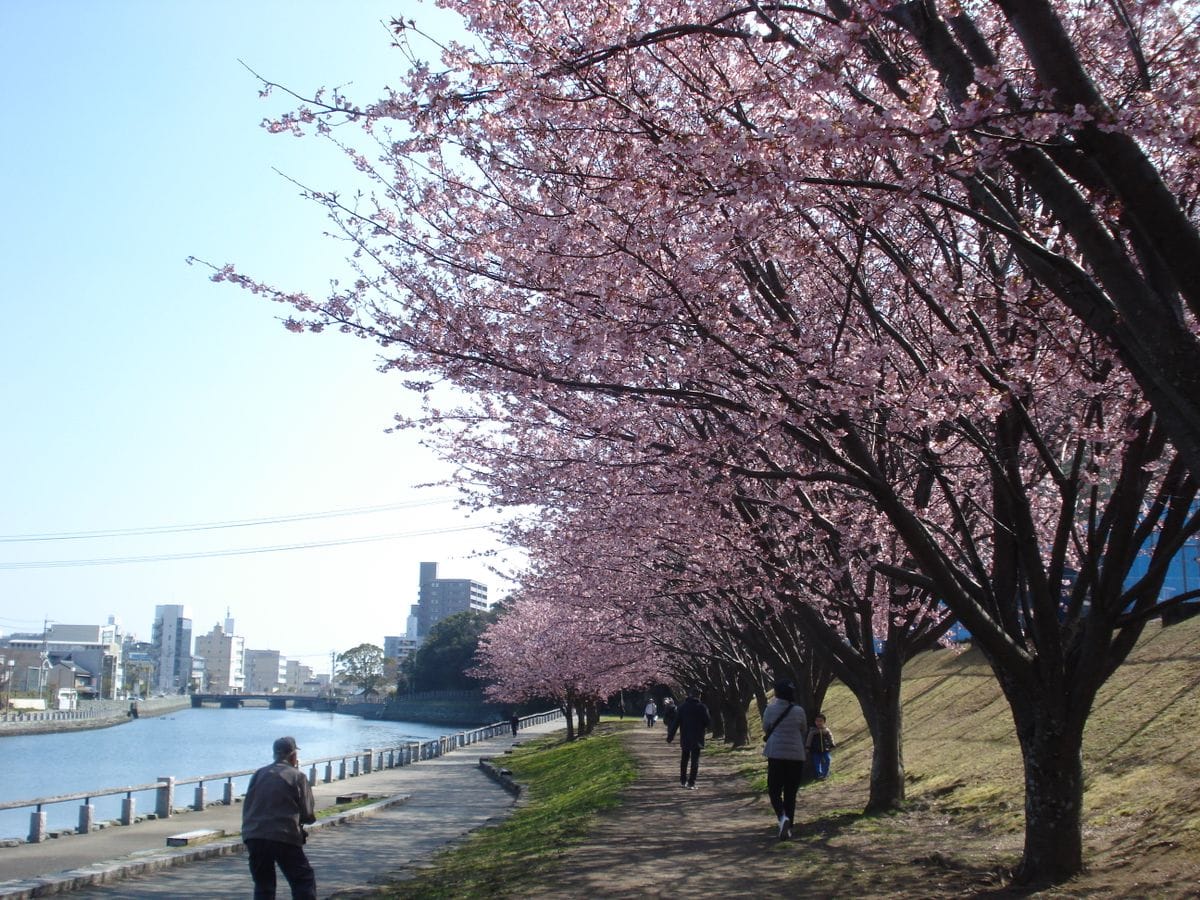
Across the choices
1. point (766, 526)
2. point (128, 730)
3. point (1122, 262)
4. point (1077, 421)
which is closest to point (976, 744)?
point (766, 526)

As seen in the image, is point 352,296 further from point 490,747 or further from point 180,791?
point 490,747

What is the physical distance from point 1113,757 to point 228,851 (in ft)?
38.0

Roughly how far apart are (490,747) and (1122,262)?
45139 mm

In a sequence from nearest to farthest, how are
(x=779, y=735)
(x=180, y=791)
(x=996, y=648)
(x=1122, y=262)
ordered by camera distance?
(x=1122, y=262) → (x=996, y=648) → (x=779, y=735) → (x=180, y=791)

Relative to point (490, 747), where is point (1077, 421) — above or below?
above

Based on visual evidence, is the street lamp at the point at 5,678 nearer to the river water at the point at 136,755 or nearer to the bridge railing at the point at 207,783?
the river water at the point at 136,755

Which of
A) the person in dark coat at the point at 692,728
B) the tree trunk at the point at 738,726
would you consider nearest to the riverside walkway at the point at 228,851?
the person in dark coat at the point at 692,728

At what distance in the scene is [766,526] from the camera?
12195mm

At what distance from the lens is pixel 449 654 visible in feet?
360

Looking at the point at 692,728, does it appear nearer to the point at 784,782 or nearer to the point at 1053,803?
the point at 784,782

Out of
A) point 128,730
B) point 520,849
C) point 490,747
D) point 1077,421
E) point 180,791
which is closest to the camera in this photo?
point 1077,421

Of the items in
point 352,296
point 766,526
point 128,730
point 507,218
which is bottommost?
point 128,730

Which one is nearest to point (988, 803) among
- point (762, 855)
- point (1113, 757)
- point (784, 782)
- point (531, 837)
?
point (1113, 757)

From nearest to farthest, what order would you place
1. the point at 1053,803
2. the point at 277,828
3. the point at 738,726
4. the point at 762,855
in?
the point at 1053,803 < the point at 277,828 < the point at 762,855 < the point at 738,726
